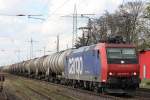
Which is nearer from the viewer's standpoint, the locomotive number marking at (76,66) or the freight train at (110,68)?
the freight train at (110,68)

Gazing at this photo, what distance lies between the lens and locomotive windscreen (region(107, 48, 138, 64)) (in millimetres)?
27844

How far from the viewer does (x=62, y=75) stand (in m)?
43.8

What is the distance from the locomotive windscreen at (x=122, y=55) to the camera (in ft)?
91.4

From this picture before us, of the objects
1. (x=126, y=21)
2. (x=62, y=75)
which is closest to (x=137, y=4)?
(x=126, y=21)

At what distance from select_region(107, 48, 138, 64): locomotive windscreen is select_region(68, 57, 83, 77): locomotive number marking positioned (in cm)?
595

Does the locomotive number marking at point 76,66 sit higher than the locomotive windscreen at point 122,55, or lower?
lower

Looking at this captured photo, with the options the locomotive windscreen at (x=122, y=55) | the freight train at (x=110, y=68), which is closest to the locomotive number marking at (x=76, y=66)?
the freight train at (x=110, y=68)

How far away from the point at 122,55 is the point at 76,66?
855cm

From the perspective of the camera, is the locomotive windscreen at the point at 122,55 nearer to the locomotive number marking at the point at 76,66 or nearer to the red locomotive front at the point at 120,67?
the red locomotive front at the point at 120,67

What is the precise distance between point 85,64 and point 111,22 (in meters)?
55.4

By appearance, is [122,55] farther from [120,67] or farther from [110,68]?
[110,68]

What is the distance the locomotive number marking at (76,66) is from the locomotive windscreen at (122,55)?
5948 mm

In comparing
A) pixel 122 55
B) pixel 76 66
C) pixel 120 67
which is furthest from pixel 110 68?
pixel 76 66

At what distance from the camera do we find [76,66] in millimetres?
36125
